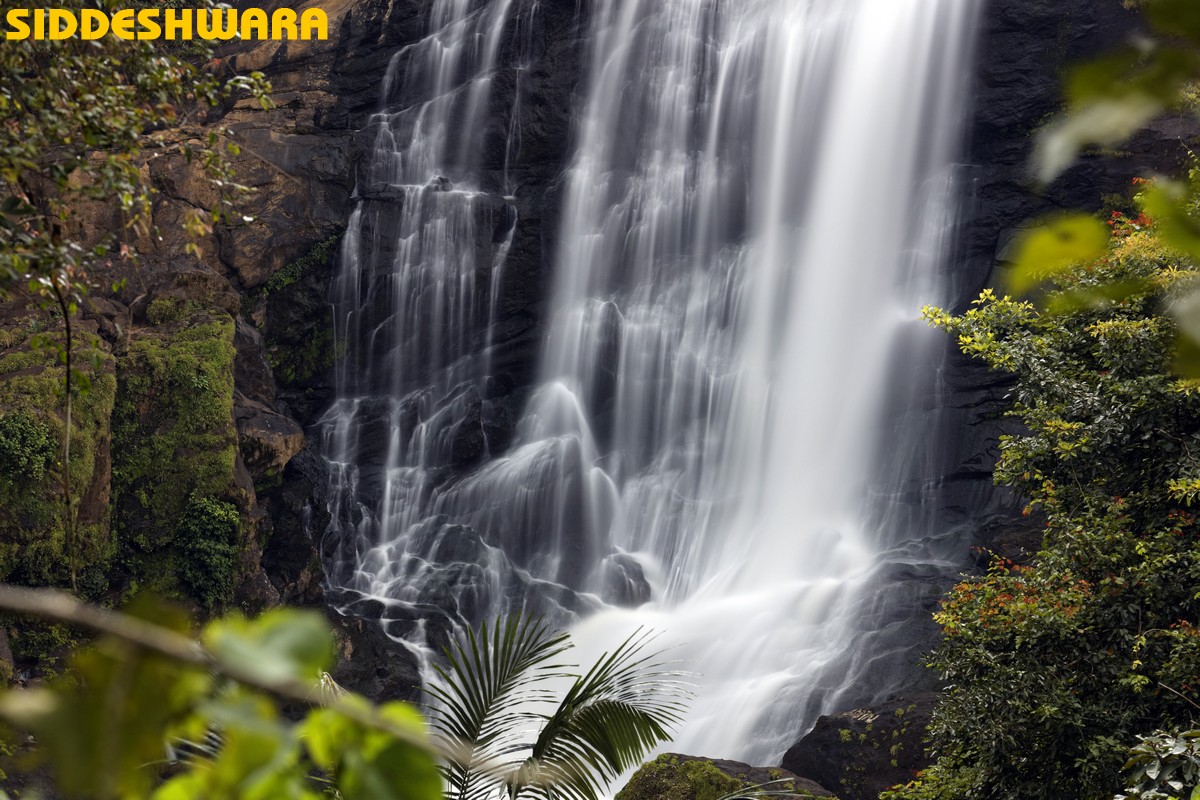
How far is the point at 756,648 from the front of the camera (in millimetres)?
13586

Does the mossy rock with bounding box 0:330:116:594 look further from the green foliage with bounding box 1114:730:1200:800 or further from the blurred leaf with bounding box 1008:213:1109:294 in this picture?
the blurred leaf with bounding box 1008:213:1109:294

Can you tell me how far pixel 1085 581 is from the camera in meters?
6.48

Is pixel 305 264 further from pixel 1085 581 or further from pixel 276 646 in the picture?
pixel 276 646

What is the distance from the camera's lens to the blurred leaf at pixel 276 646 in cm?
51

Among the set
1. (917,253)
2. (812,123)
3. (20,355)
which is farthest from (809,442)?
(20,355)

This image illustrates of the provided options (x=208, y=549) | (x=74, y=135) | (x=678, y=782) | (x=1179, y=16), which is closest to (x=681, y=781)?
(x=678, y=782)

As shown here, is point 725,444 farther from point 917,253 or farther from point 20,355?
point 20,355

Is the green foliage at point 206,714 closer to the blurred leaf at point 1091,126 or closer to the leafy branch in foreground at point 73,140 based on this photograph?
the blurred leaf at point 1091,126

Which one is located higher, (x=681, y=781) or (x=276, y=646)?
(x=276, y=646)

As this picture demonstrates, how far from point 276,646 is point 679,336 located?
18.2m

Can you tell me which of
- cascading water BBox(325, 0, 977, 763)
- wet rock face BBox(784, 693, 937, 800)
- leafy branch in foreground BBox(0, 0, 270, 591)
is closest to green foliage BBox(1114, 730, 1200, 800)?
leafy branch in foreground BBox(0, 0, 270, 591)

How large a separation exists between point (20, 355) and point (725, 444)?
37.2 feet

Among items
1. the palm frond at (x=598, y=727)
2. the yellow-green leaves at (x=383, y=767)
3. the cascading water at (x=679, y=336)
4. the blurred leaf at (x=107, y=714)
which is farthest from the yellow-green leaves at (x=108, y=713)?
the cascading water at (x=679, y=336)

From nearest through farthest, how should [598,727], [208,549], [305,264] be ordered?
[598,727]
[208,549]
[305,264]
